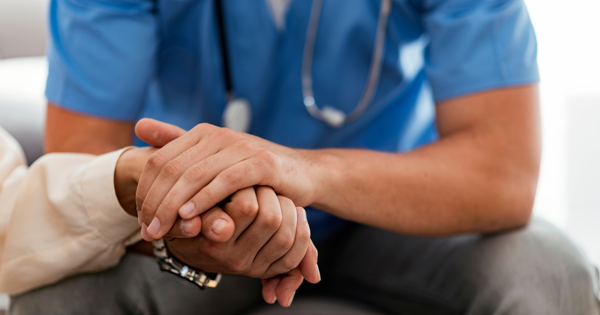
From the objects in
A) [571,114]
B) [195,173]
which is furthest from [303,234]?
[571,114]

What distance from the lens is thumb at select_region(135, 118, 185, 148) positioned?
21.6 inches

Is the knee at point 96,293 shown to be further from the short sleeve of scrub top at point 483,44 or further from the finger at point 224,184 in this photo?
the short sleeve of scrub top at point 483,44

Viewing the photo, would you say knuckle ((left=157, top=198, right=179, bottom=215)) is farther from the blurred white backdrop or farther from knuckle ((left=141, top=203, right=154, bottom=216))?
the blurred white backdrop

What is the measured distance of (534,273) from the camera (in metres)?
0.63

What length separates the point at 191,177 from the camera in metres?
0.46

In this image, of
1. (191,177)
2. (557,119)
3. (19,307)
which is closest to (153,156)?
(191,177)

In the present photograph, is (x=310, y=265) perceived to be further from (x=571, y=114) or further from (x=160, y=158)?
(x=571, y=114)

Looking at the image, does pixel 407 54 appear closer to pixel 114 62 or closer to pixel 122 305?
pixel 114 62

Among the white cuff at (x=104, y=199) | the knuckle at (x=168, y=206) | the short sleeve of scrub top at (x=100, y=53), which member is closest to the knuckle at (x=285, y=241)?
the knuckle at (x=168, y=206)

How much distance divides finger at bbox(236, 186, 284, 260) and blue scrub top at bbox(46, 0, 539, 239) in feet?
1.13

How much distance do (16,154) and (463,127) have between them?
68cm

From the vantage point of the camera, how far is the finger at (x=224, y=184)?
1.51 feet

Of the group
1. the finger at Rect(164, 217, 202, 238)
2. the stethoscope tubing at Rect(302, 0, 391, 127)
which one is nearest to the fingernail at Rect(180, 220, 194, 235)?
the finger at Rect(164, 217, 202, 238)

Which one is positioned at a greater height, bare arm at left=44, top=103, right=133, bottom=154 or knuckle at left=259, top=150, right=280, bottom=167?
knuckle at left=259, top=150, right=280, bottom=167
